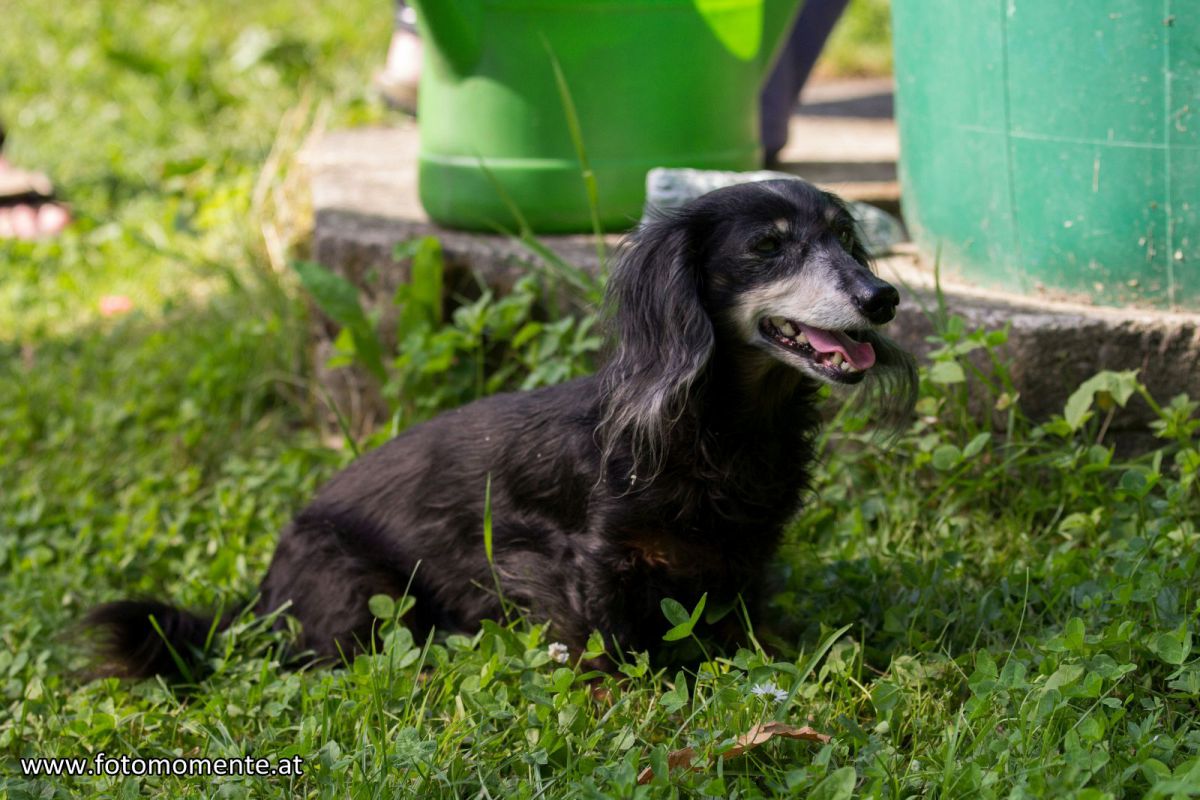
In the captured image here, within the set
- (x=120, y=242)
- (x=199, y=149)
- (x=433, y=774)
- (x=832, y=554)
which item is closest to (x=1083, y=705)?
(x=832, y=554)

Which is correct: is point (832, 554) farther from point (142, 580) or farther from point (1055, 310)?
point (142, 580)

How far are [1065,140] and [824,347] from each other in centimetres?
105

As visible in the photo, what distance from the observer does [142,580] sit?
3.43 metres

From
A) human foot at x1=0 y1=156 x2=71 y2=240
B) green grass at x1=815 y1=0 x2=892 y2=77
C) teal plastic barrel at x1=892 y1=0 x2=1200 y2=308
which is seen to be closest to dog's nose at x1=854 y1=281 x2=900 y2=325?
teal plastic barrel at x1=892 y1=0 x2=1200 y2=308

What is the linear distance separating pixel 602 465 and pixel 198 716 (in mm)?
932

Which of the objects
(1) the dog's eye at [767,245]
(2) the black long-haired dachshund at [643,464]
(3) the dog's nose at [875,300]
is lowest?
(2) the black long-haired dachshund at [643,464]

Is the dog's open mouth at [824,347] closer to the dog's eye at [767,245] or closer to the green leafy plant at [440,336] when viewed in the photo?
the dog's eye at [767,245]

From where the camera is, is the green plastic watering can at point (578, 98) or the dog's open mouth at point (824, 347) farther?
the green plastic watering can at point (578, 98)

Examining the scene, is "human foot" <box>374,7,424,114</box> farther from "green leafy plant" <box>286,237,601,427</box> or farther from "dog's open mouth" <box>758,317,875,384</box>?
"dog's open mouth" <box>758,317,875,384</box>

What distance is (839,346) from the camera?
2.55m

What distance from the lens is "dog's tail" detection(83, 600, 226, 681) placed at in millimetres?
2838

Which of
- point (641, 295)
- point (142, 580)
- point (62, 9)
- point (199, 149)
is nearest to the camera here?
point (641, 295)

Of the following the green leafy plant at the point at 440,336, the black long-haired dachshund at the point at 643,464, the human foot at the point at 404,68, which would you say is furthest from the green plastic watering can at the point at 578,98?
the human foot at the point at 404,68

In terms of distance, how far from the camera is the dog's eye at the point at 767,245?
257 centimetres
